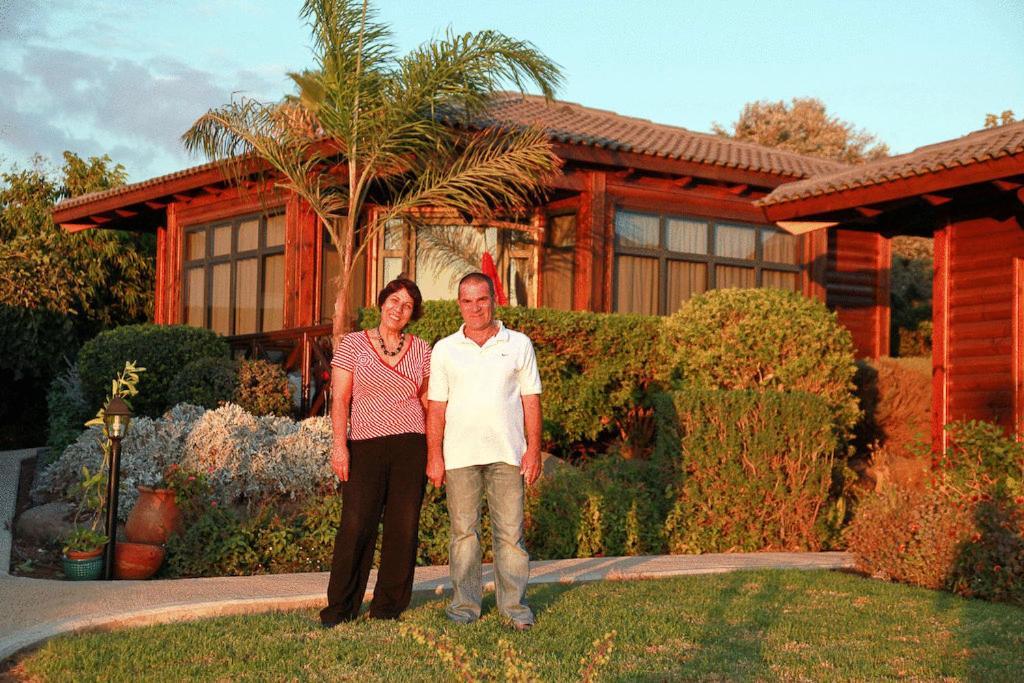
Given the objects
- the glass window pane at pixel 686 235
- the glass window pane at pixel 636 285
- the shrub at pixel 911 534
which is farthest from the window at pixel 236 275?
the shrub at pixel 911 534

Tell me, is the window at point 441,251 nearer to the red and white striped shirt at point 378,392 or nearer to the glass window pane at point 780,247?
the glass window pane at point 780,247

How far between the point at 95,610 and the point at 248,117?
25.0 ft

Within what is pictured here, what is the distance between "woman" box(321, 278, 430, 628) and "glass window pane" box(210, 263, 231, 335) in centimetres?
1173

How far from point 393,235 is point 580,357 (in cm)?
391

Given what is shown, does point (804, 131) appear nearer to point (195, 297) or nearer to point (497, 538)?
point (195, 297)

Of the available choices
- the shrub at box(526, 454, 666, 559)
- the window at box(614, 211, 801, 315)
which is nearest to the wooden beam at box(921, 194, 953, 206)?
the shrub at box(526, 454, 666, 559)

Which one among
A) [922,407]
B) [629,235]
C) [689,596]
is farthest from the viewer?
[629,235]

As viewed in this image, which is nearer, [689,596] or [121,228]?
[689,596]

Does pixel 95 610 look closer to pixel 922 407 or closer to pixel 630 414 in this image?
pixel 630 414

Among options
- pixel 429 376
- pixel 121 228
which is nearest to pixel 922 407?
pixel 429 376

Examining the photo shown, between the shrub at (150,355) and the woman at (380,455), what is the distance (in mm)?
7854

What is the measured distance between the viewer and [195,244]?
18422 mm

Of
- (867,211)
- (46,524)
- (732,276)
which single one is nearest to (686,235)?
(732,276)

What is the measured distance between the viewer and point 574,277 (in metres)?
16.5
